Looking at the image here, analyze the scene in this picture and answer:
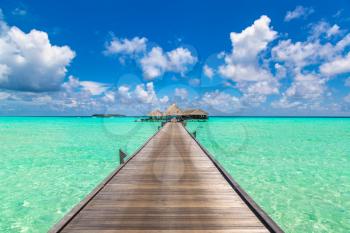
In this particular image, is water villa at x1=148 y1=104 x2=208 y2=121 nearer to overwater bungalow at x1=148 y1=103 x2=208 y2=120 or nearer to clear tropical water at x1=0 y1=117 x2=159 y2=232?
overwater bungalow at x1=148 y1=103 x2=208 y2=120

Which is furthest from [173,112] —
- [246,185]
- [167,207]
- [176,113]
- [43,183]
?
[167,207]

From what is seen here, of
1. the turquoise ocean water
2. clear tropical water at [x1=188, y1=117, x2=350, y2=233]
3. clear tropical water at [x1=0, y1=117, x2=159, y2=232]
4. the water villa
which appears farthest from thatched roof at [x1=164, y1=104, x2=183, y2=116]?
clear tropical water at [x1=188, y1=117, x2=350, y2=233]

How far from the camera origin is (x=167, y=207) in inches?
152

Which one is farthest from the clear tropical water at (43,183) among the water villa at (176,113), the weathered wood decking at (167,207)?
the water villa at (176,113)

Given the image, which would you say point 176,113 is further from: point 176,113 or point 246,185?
point 246,185

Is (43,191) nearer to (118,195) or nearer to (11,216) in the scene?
(11,216)

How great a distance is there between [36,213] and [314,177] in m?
11.0

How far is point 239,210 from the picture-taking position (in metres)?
3.73

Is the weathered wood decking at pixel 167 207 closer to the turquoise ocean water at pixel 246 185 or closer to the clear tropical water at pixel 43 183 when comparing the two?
the turquoise ocean water at pixel 246 185

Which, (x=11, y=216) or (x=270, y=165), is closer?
(x=11, y=216)

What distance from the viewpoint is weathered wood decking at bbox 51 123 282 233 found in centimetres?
321

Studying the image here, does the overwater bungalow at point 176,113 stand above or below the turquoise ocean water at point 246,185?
above

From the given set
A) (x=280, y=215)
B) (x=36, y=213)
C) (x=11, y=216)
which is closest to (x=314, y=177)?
(x=280, y=215)

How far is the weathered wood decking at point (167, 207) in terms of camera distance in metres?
3.21
